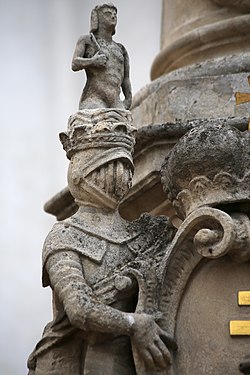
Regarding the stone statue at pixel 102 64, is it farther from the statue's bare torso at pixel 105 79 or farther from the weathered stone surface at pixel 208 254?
the weathered stone surface at pixel 208 254

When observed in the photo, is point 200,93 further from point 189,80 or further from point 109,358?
point 109,358

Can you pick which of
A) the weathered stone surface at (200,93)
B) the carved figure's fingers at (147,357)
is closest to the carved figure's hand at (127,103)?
the weathered stone surface at (200,93)

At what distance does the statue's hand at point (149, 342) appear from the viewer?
666 cm

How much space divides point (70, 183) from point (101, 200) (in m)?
0.17

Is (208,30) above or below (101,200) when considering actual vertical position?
above

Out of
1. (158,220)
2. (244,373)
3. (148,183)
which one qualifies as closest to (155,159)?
(148,183)

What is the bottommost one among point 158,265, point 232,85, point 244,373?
point 244,373

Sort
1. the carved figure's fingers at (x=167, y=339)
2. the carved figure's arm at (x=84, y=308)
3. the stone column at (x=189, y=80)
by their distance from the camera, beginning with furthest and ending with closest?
the stone column at (x=189, y=80)
the carved figure's fingers at (x=167, y=339)
the carved figure's arm at (x=84, y=308)

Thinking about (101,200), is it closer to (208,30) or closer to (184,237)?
(184,237)

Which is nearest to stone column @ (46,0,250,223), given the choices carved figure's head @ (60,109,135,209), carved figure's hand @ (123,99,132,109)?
carved figure's hand @ (123,99,132,109)

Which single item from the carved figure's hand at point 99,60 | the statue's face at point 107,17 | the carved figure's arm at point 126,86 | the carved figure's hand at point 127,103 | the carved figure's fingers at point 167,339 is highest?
the statue's face at point 107,17

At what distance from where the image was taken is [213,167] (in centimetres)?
680

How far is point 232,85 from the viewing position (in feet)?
26.8

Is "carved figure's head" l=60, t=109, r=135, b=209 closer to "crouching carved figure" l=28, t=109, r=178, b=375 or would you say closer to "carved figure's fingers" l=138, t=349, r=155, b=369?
"crouching carved figure" l=28, t=109, r=178, b=375
